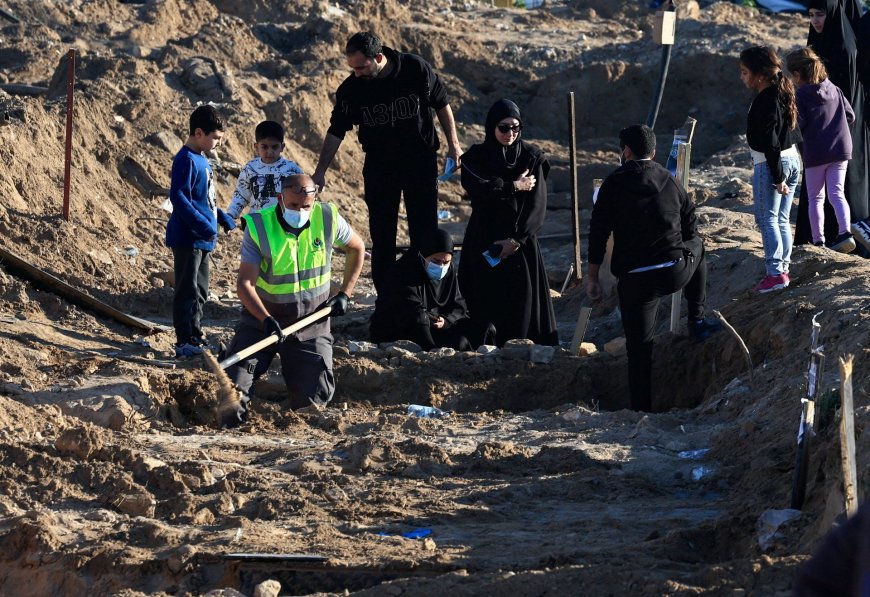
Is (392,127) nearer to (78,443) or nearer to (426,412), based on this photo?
(426,412)

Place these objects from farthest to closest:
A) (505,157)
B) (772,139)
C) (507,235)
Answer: (507,235)
(505,157)
(772,139)

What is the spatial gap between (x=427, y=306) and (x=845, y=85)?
3.40 m

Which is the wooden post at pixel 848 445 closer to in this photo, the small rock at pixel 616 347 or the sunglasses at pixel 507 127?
the small rock at pixel 616 347

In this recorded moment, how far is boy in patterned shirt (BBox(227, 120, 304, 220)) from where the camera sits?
28.0ft

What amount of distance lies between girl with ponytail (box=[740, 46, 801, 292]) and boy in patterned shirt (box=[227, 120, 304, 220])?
2877mm

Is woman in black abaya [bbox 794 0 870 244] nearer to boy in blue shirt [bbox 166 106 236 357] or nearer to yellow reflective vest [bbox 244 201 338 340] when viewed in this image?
yellow reflective vest [bbox 244 201 338 340]

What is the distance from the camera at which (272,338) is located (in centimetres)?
704

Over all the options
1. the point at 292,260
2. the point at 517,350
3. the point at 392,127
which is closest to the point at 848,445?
the point at 292,260

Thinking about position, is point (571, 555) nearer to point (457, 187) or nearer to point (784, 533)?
point (784, 533)

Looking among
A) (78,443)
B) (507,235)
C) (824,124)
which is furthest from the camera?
(507,235)

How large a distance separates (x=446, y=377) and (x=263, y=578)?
138 inches

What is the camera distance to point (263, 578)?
505cm

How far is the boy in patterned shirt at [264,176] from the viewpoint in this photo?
8.52 metres

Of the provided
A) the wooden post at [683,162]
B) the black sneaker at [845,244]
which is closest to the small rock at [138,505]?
the wooden post at [683,162]
